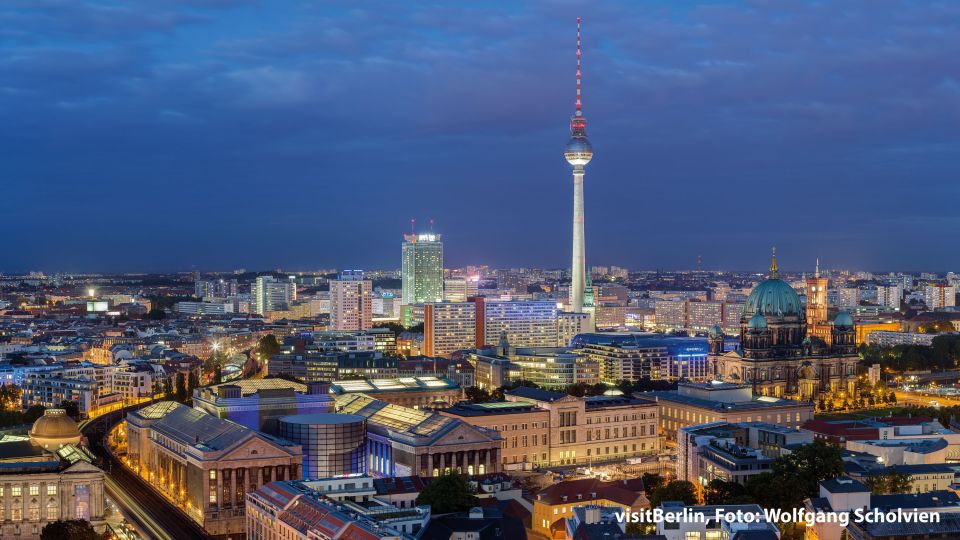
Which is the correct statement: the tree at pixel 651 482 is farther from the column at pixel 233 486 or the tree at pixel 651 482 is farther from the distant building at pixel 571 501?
the column at pixel 233 486

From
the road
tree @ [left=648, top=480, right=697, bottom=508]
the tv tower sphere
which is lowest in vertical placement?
the road

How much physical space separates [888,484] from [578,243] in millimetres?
83738

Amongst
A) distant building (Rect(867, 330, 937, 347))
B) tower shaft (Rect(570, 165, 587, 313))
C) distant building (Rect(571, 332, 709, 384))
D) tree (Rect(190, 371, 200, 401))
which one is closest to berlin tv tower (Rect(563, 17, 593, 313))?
tower shaft (Rect(570, 165, 587, 313))

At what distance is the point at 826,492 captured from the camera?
41875mm

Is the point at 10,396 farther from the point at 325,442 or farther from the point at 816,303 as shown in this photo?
the point at 816,303

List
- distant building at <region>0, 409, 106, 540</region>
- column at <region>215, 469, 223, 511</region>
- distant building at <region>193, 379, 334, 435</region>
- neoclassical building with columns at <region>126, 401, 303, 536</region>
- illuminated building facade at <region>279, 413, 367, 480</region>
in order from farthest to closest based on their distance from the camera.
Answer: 1. distant building at <region>193, 379, 334, 435</region>
2. illuminated building facade at <region>279, 413, 367, 480</region>
3. column at <region>215, 469, 223, 511</region>
4. neoclassical building with columns at <region>126, 401, 303, 536</region>
5. distant building at <region>0, 409, 106, 540</region>

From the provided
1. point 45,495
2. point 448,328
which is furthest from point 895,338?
point 45,495

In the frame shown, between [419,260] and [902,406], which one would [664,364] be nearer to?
[902,406]

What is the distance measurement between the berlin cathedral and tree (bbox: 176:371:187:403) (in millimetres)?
41908

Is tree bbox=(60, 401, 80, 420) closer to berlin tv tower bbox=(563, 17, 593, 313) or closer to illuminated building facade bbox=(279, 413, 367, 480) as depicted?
illuminated building facade bbox=(279, 413, 367, 480)

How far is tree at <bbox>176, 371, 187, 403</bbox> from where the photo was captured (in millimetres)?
88225

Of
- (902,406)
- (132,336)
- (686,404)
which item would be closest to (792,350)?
(902,406)

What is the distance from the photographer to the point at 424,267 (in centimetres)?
17150

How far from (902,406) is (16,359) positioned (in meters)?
76.5
